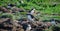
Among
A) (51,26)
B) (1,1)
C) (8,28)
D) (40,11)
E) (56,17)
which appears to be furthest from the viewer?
(1,1)

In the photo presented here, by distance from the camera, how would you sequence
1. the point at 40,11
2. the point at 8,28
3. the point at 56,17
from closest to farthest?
1. the point at 8,28
2. the point at 56,17
3. the point at 40,11

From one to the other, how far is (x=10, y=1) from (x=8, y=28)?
378 centimetres

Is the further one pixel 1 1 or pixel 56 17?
pixel 1 1

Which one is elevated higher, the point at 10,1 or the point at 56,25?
the point at 10,1

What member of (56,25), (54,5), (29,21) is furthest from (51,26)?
(54,5)

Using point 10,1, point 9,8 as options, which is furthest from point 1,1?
point 9,8

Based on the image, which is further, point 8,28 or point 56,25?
point 56,25

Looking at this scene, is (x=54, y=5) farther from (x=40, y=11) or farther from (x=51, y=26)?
(x=51, y=26)

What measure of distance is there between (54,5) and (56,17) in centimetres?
200

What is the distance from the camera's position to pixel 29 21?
8516 mm

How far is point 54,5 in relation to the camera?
37.0 ft

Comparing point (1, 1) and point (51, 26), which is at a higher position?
point (1, 1)

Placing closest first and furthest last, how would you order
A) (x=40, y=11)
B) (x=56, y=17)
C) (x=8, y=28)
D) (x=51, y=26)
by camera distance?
(x=8, y=28), (x=51, y=26), (x=56, y=17), (x=40, y=11)

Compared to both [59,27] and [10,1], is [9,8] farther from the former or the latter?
[59,27]
